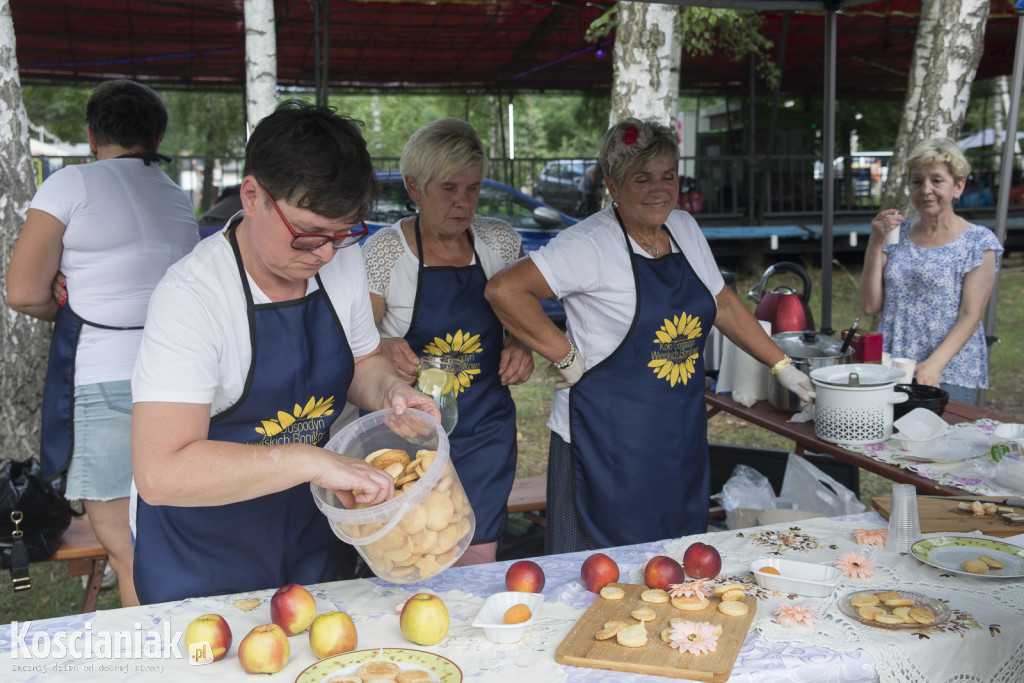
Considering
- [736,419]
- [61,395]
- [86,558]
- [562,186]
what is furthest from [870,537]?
[562,186]

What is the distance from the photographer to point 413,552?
146 cm

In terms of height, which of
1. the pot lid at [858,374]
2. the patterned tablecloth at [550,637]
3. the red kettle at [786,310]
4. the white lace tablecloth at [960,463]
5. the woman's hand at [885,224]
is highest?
the woman's hand at [885,224]

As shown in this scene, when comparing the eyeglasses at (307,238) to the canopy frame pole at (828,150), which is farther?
the canopy frame pole at (828,150)

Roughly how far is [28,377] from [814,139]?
15.0 m

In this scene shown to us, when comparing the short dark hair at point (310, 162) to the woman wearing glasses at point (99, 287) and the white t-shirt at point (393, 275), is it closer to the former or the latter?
the white t-shirt at point (393, 275)

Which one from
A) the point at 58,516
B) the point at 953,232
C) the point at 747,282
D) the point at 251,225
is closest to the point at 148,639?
the point at 251,225

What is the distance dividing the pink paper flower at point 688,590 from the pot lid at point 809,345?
59.6 inches

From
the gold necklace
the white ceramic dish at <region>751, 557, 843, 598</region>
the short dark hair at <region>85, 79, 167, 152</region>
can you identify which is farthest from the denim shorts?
the white ceramic dish at <region>751, 557, 843, 598</region>

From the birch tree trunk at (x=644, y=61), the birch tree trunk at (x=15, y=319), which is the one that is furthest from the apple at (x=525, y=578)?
the birch tree trunk at (x=644, y=61)

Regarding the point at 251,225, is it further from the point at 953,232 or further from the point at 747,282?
the point at 747,282

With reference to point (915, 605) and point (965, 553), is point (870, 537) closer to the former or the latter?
point (965, 553)

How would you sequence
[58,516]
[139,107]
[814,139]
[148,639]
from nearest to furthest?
[148,639] < [139,107] < [58,516] < [814,139]

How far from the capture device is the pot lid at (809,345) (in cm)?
301

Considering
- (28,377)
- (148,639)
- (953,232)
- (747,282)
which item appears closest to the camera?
(148,639)
